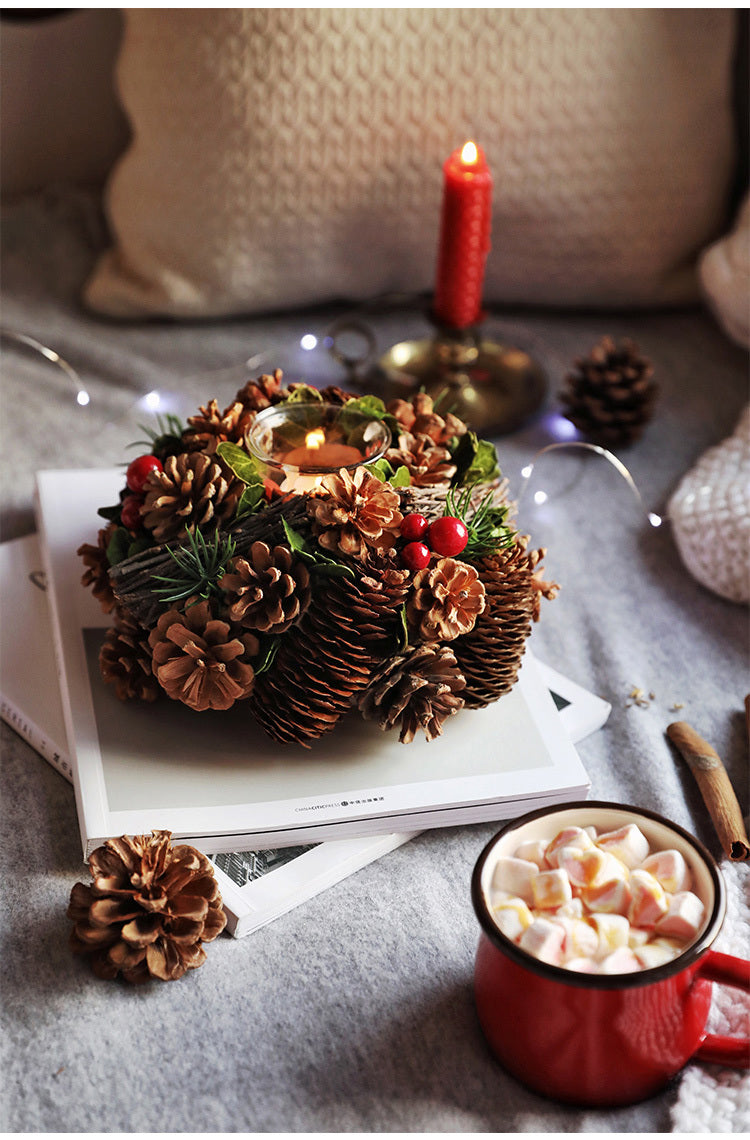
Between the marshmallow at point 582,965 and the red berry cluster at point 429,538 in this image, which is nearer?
the marshmallow at point 582,965

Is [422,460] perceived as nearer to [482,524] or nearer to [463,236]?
[482,524]

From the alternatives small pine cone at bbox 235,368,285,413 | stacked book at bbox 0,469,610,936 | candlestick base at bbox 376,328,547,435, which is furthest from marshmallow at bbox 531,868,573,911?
candlestick base at bbox 376,328,547,435

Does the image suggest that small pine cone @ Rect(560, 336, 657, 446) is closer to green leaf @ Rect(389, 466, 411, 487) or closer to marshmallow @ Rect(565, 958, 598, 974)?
green leaf @ Rect(389, 466, 411, 487)

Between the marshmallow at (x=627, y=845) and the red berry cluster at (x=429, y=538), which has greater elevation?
the red berry cluster at (x=429, y=538)

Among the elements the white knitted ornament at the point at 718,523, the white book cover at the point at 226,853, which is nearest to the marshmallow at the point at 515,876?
the white book cover at the point at 226,853

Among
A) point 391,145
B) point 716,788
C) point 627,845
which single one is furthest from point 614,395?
point 627,845

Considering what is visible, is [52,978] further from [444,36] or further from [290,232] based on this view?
[444,36]

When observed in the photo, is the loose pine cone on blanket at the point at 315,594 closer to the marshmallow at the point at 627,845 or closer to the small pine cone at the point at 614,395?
the marshmallow at the point at 627,845
